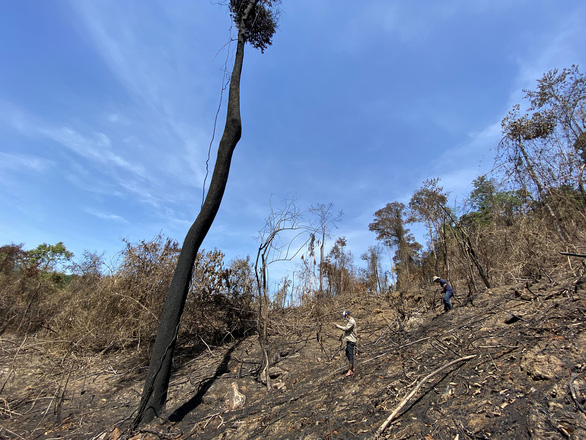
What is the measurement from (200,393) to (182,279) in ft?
9.31

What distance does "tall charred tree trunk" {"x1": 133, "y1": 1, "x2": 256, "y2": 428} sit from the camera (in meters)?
4.37

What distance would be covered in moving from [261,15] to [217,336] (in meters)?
9.99

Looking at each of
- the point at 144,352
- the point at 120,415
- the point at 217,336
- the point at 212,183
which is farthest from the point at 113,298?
the point at 212,183

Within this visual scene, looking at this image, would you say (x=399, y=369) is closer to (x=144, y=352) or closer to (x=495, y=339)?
(x=495, y=339)

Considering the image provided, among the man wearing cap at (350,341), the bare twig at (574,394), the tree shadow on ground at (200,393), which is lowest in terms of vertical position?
the tree shadow on ground at (200,393)

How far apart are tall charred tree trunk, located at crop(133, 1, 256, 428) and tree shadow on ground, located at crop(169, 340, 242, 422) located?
26.7 inches

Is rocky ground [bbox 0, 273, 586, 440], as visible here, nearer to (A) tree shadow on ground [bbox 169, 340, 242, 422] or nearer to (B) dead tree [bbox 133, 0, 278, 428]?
(A) tree shadow on ground [bbox 169, 340, 242, 422]

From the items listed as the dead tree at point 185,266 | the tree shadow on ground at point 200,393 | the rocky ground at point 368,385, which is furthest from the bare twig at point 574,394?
the tree shadow on ground at point 200,393

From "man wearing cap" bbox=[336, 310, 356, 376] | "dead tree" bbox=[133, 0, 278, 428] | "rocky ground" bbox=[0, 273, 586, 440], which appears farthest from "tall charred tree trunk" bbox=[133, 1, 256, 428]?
"man wearing cap" bbox=[336, 310, 356, 376]

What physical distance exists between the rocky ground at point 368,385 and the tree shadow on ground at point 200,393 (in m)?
0.04

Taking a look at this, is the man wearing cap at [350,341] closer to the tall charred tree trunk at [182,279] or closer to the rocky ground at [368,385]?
the rocky ground at [368,385]

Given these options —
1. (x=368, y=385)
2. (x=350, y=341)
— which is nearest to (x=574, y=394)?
(x=368, y=385)

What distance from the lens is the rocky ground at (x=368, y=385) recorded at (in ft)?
8.54

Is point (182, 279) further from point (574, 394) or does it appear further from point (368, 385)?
point (574, 394)
